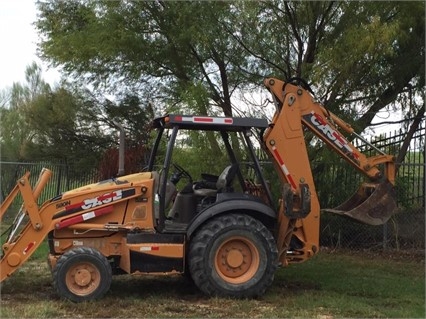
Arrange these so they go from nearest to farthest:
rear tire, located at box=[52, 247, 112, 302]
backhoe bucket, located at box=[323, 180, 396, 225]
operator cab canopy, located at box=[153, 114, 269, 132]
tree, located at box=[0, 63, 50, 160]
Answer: rear tire, located at box=[52, 247, 112, 302], operator cab canopy, located at box=[153, 114, 269, 132], backhoe bucket, located at box=[323, 180, 396, 225], tree, located at box=[0, 63, 50, 160]

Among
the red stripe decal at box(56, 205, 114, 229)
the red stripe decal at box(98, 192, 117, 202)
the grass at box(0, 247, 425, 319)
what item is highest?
the red stripe decal at box(98, 192, 117, 202)

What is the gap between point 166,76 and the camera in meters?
13.6

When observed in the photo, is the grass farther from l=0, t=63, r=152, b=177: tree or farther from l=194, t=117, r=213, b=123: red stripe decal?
l=0, t=63, r=152, b=177: tree

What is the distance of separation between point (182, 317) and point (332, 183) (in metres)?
6.22

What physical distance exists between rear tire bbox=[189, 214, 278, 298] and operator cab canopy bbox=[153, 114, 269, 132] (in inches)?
44.3

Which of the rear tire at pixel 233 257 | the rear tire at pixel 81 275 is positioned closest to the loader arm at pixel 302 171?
the rear tire at pixel 233 257

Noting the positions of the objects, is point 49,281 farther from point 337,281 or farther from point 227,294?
point 337,281

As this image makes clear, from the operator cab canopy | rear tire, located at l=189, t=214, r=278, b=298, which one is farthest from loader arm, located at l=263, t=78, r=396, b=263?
rear tire, located at l=189, t=214, r=278, b=298

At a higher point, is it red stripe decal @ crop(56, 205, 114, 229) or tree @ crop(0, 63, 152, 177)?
tree @ crop(0, 63, 152, 177)

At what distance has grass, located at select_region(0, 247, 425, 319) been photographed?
6.31 m

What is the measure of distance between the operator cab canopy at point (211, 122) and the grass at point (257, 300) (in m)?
2.08

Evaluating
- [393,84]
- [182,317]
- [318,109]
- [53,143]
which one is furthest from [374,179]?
[53,143]

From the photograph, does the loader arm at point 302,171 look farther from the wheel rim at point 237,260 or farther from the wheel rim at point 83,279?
the wheel rim at point 83,279

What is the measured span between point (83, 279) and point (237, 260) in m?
1.80
